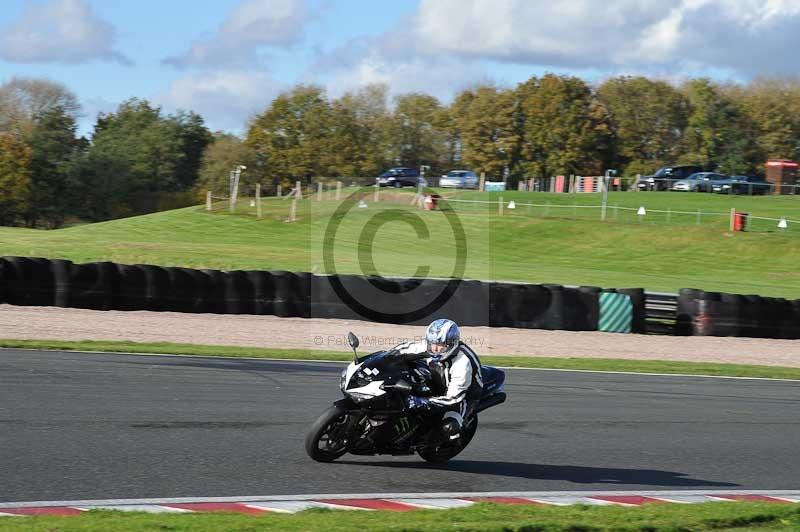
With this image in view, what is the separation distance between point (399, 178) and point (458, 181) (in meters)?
4.32

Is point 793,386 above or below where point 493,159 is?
below

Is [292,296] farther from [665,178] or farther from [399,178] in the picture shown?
[665,178]

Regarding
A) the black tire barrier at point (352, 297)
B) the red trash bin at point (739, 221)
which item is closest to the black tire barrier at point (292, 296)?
the black tire barrier at point (352, 297)

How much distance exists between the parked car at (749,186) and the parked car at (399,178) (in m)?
19.9

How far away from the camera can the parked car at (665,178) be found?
2496 inches

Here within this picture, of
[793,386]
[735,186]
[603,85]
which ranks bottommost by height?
[793,386]

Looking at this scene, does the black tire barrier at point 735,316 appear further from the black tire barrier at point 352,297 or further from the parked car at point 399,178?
the parked car at point 399,178

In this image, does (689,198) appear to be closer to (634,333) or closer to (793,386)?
(634,333)

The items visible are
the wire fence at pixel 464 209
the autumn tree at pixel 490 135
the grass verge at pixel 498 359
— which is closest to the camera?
the grass verge at pixel 498 359

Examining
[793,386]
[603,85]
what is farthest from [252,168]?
[793,386]

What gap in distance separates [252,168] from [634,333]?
60.5 metres

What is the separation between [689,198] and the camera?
5719cm

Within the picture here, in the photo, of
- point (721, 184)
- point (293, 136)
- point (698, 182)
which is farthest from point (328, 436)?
point (293, 136)

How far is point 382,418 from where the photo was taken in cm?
834
